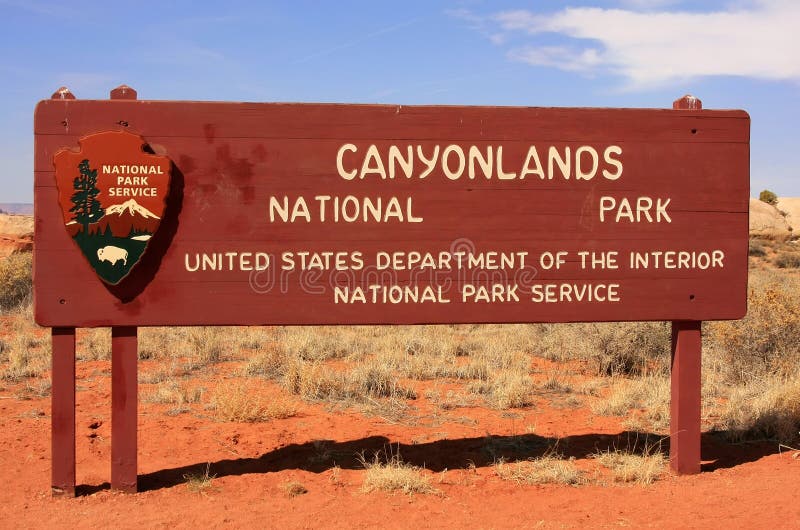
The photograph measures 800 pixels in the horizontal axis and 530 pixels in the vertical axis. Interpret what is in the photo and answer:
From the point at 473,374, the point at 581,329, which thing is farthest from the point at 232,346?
the point at 581,329

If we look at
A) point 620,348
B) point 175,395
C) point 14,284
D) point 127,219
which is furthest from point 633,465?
point 14,284

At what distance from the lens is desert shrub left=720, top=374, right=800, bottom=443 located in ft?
20.6

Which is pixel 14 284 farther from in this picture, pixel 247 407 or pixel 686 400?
pixel 686 400

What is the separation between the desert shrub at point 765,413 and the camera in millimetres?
6270

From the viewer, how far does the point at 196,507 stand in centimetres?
463

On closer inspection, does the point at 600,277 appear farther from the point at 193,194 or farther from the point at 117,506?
the point at 117,506

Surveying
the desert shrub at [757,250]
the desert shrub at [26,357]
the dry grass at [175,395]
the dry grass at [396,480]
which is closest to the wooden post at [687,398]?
the dry grass at [396,480]

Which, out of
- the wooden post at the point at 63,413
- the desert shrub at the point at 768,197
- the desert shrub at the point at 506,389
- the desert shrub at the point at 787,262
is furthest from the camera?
the desert shrub at the point at 768,197

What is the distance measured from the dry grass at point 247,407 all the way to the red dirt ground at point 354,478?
117 millimetres

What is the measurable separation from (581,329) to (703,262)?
5.68m

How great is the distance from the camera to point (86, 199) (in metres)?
4.64

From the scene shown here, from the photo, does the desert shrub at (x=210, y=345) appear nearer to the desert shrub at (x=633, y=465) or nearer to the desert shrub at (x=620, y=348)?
the desert shrub at (x=620, y=348)

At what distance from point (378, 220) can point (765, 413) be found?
413cm

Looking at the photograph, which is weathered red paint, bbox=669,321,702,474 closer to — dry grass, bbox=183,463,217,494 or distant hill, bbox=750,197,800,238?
dry grass, bbox=183,463,217,494
